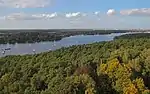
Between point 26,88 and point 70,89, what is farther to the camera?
point 26,88

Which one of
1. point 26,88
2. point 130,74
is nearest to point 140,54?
point 130,74

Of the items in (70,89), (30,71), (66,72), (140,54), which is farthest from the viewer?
(140,54)

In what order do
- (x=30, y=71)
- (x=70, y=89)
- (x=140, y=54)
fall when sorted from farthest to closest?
(x=140, y=54) < (x=30, y=71) < (x=70, y=89)

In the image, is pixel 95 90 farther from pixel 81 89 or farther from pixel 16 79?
pixel 16 79

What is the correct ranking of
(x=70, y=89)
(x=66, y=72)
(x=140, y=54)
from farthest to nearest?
(x=140, y=54)
(x=66, y=72)
(x=70, y=89)

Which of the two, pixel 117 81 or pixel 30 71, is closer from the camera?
pixel 117 81

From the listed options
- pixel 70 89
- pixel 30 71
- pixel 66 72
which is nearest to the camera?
pixel 70 89

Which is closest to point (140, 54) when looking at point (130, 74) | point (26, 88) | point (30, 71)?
point (130, 74)

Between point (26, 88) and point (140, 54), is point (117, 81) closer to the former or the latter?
point (26, 88)
